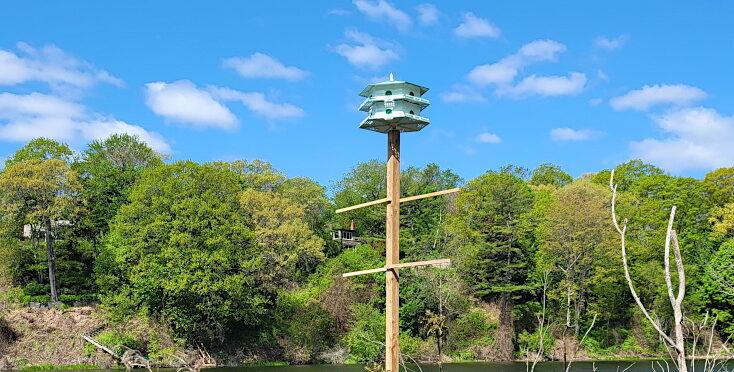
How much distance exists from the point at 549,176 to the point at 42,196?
48.1 metres

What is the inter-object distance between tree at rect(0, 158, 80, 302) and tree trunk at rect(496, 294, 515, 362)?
24916 mm

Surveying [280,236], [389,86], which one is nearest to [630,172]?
[280,236]

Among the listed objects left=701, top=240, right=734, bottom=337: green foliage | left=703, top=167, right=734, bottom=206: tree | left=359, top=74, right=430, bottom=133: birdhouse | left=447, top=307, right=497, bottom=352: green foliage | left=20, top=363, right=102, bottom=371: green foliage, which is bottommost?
left=20, top=363, right=102, bottom=371: green foliage

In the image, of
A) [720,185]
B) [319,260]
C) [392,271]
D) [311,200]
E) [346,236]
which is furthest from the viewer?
[346,236]

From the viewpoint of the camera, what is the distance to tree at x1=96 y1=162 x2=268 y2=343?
36.0 meters

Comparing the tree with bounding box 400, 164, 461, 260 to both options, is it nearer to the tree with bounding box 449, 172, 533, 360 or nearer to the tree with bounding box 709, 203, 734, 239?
the tree with bounding box 449, 172, 533, 360

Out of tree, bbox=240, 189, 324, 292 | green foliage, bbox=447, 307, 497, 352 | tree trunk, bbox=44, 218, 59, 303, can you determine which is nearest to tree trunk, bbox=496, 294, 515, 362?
green foliage, bbox=447, 307, 497, 352

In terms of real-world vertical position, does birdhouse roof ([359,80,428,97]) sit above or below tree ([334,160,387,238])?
below

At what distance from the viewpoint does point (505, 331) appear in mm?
41969

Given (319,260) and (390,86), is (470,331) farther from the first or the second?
(390,86)

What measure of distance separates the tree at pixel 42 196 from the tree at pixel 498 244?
22151 millimetres

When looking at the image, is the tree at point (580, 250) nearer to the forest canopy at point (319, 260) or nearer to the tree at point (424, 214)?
the forest canopy at point (319, 260)

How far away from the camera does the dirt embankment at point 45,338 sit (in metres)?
35.1

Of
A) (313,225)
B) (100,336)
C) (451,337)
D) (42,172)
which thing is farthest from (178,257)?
(313,225)
